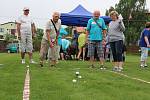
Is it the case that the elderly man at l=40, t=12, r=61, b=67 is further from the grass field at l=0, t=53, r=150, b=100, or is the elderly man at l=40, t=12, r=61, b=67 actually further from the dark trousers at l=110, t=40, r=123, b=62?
the grass field at l=0, t=53, r=150, b=100

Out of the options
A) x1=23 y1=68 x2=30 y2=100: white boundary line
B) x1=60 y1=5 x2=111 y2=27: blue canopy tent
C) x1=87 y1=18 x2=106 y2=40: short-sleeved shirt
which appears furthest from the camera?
x1=60 y1=5 x2=111 y2=27: blue canopy tent

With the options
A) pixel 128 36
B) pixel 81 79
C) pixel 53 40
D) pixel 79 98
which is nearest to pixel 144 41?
pixel 53 40

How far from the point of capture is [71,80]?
9453 mm

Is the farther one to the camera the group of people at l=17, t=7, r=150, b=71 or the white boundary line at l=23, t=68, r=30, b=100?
the group of people at l=17, t=7, r=150, b=71

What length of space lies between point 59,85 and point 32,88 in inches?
28.5

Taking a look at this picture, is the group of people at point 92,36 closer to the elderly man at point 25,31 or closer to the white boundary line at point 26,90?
the elderly man at point 25,31

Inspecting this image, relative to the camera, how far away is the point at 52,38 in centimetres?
1416

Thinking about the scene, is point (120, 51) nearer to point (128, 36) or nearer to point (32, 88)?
point (32, 88)

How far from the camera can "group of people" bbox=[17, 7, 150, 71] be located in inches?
516

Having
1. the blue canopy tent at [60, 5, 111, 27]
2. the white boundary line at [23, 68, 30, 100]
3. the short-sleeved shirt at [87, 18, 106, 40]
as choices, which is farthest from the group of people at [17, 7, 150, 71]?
the blue canopy tent at [60, 5, 111, 27]

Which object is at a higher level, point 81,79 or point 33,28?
point 33,28

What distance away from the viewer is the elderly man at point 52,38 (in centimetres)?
1399

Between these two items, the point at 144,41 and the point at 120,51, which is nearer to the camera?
the point at 120,51

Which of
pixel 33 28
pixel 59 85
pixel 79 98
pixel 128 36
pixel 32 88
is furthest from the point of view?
pixel 128 36
